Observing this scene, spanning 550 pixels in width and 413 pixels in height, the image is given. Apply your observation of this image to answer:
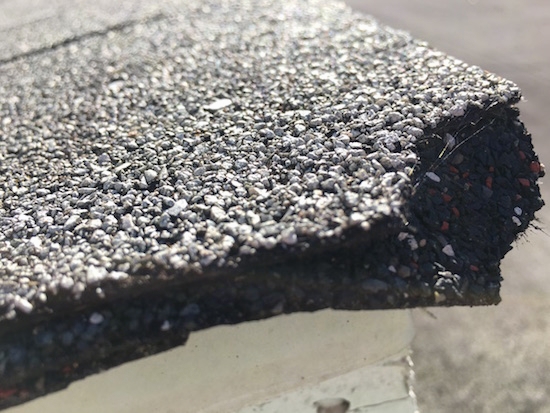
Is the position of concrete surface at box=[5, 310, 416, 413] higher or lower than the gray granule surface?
lower

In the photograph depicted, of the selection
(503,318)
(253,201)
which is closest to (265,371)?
(253,201)

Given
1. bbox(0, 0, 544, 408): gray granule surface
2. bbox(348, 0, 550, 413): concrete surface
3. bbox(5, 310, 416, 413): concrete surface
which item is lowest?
bbox(348, 0, 550, 413): concrete surface

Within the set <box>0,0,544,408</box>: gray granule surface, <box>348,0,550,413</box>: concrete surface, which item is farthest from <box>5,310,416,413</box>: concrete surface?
<box>348,0,550,413</box>: concrete surface

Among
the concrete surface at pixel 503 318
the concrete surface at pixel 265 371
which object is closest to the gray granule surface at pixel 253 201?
the concrete surface at pixel 265 371

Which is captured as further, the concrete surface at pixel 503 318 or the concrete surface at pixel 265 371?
the concrete surface at pixel 503 318

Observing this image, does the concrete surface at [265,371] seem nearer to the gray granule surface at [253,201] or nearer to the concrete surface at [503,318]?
the gray granule surface at [253,201]

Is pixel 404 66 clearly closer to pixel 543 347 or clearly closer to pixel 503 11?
pixel 543 347

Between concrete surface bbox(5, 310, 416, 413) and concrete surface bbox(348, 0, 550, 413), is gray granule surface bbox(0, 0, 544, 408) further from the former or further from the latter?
concrete surface bbox(348, 0, 550, 413)
